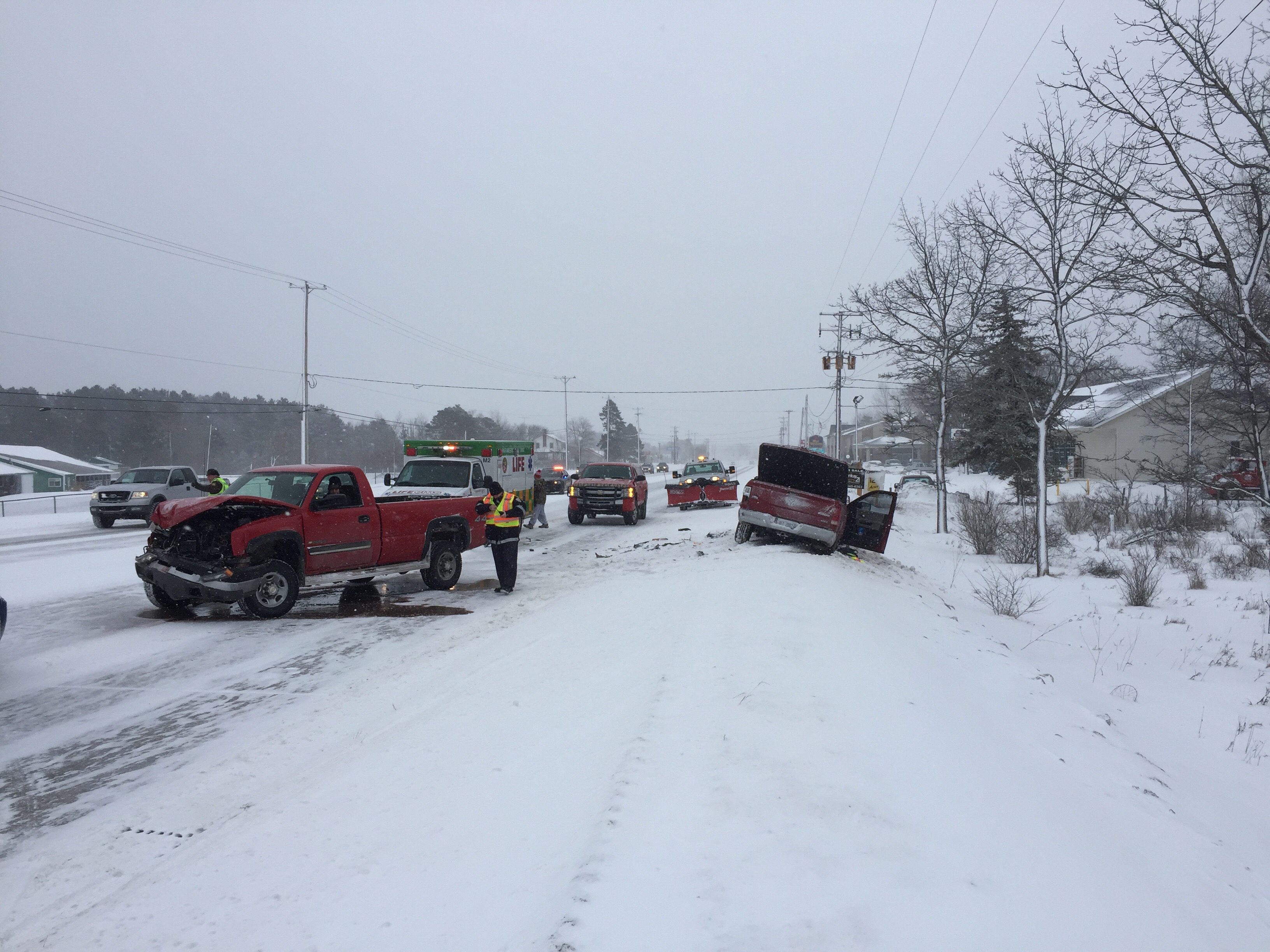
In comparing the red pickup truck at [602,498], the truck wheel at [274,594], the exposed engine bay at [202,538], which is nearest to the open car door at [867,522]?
the red pickup truck at [602,498]

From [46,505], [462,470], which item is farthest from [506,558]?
[46,505]

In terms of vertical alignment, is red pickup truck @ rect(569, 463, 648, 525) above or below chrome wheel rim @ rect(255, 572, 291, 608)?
above

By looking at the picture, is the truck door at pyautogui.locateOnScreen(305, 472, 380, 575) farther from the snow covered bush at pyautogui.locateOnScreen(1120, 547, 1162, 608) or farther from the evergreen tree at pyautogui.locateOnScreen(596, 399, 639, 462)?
the evergreen tree at pyautogui.locateOnScreen(596, 399, 639, 462)

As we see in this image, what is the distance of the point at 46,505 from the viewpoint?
117 feet

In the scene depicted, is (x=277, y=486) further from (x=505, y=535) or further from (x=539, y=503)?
(x=539, y=503)

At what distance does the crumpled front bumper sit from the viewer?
8336 mm

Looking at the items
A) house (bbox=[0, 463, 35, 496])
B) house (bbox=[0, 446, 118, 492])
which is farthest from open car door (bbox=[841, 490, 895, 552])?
house (bbox=[0, 463, 35, 496])

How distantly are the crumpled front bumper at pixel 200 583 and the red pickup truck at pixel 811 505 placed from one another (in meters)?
9.18

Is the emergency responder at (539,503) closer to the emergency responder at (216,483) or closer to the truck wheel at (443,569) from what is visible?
the emergency responder at (216,483)

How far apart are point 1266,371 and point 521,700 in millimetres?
10433

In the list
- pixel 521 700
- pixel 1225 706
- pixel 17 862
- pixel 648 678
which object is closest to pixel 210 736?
pixel 17 862

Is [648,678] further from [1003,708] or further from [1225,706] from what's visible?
[1225,706]

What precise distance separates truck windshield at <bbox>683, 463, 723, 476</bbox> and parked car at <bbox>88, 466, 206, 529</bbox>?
1731 centimetres

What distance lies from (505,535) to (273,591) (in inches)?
125
